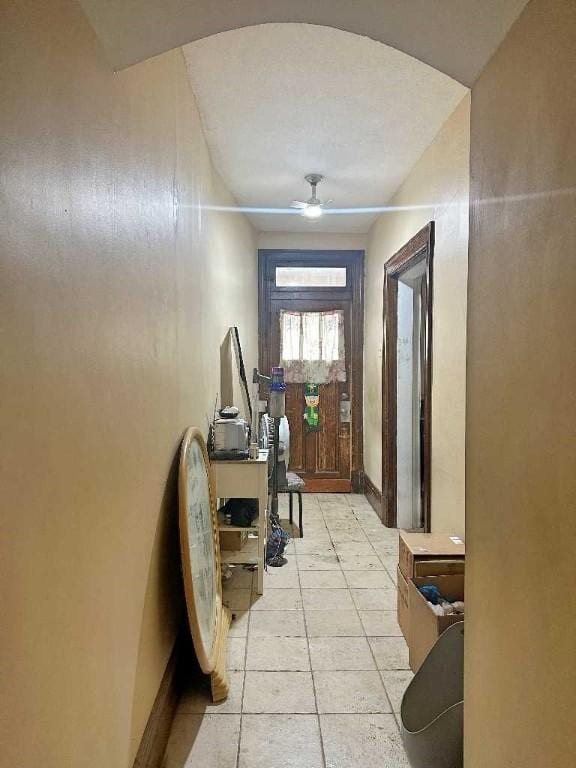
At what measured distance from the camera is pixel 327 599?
10.2ft

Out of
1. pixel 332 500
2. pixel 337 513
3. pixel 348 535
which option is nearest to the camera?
pixel 348 535

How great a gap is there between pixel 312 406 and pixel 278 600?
287 centimetres

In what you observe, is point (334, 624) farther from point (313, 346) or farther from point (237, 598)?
point (313, 346)

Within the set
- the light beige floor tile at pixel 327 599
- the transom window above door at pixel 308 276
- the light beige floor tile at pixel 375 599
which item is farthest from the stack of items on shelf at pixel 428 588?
the transom window above door at pixel 308 276

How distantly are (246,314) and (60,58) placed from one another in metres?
3.82

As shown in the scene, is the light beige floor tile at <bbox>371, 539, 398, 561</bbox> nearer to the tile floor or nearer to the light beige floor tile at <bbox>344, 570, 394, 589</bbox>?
the tile floor

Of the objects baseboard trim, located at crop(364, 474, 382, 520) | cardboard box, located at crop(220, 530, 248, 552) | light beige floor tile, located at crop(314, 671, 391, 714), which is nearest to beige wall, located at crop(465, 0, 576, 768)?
light beige floor tile, located at crop(314, 671, 391, 714)

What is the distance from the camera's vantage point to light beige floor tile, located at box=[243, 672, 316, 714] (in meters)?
2.13

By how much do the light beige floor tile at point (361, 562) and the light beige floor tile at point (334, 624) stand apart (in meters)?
0.62

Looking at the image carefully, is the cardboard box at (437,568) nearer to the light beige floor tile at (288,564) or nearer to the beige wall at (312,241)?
the light beige floor tile at (288,564)

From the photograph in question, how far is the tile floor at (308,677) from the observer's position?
6.24 ft

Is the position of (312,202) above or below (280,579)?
above

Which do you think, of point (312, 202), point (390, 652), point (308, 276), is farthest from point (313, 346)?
point (390, 652)

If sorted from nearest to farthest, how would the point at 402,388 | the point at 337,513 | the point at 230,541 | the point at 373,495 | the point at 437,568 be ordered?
the point at 437,568, the point at 230,541, the point at 402,388, the point at 337,513, the point at 373,495
